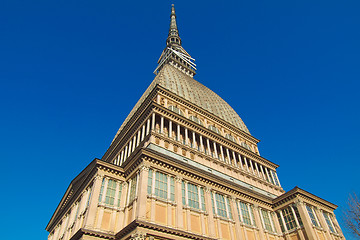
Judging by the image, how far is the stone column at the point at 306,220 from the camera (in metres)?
33.9

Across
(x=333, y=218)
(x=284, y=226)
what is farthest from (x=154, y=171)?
(x=333, y=218)

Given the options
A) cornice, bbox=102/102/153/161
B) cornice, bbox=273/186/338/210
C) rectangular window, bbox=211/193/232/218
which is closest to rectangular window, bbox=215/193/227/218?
rectangular window, bbox=211/193/232/218

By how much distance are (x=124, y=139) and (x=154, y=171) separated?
1915 centimetres

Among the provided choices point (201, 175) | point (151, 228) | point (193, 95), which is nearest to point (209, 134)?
point (193, 95)

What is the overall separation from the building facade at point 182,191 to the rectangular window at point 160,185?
0.13 metres

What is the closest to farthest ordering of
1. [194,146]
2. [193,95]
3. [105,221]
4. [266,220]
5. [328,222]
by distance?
1. [105,221]
2. [266,220]
3. [328,222]
4. [194,146]
5. [193,95]

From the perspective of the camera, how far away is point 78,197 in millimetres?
33531

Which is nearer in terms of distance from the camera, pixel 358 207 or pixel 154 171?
pixel 154 171

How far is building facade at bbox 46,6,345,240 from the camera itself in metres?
25.9

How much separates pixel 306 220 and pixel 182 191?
1994 cm

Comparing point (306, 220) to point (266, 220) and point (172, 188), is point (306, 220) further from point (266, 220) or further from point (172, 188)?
point (172, 188)

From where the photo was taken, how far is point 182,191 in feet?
97.0

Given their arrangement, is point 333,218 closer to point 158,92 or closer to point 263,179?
point 263,179

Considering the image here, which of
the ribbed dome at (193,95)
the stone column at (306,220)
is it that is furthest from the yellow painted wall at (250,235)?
the ribbed dome at (193,95)
